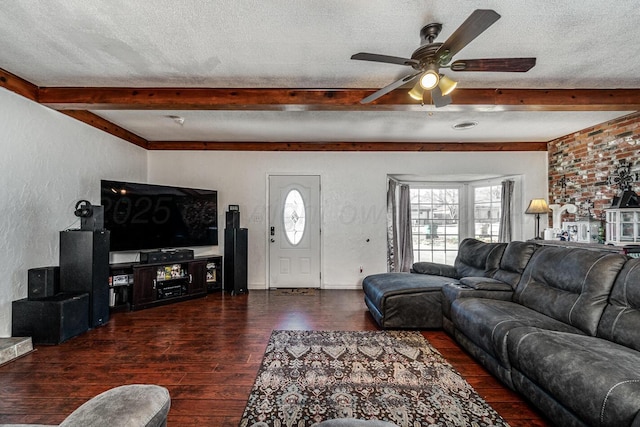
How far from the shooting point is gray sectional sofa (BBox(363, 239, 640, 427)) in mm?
1557

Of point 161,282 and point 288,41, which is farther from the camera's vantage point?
point 161,282

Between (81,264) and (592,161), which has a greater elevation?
(592,161)

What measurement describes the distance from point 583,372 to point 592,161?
4229mm

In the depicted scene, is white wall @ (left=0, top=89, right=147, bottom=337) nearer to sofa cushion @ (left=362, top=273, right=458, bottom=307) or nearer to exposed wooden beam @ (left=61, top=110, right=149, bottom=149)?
exposed wooden beam @ (left=61, top=110, right=149, bottom=149)

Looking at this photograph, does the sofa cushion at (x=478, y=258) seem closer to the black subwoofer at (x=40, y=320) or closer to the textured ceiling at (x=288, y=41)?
the textured ceiling at (x=288, y=41)

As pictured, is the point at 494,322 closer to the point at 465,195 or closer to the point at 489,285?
the point at 489,285

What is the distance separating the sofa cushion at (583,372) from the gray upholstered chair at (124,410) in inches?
78.3

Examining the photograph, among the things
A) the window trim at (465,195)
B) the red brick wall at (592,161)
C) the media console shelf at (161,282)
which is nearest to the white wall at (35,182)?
the media console shelf at (161,282)

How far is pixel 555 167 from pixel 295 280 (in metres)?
4.96

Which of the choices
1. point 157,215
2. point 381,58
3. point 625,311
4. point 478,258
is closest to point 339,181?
point 478,258

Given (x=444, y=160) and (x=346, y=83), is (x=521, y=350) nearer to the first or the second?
(x=346, y=83)

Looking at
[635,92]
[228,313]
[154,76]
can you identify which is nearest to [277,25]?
[154,76]

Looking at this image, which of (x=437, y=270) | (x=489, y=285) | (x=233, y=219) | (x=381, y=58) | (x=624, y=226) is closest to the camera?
(x=381, y=58)

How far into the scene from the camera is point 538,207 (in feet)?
16.3
